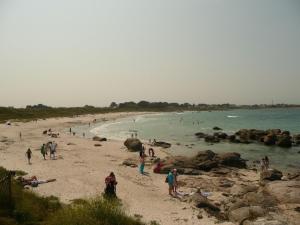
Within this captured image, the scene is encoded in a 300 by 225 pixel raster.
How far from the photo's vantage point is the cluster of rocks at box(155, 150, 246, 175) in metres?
30.9

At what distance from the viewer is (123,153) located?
44062 mm

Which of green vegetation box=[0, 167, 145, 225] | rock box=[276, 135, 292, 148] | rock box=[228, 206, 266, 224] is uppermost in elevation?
green vegetation box=[0, 167, 145, 225]

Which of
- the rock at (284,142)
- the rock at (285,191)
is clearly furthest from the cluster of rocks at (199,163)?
the rock at (284,142)

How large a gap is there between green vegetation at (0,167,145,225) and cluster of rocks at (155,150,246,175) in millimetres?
16834

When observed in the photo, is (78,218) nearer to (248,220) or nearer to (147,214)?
(147,214)

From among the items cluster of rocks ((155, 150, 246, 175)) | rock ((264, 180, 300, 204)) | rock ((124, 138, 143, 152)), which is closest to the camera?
A: rock ((264, 180, 300, 204))

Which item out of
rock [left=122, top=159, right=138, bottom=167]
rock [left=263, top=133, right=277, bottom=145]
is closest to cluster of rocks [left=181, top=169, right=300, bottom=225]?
rock [left=122, top=159, right=138, bottom=167]

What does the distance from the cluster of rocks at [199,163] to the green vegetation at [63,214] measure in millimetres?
16834

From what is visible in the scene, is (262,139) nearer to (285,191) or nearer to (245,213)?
(285,191)

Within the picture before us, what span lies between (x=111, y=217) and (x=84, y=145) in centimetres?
3945

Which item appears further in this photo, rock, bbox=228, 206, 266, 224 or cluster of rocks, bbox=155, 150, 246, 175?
cluster of rocks, bbox=155, 150, 246, 175

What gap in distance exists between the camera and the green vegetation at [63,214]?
11742 mm

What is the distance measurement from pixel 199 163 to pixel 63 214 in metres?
21.8

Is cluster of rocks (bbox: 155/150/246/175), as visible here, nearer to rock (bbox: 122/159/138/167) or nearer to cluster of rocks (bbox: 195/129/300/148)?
rock (bbox: 122/159/138/167)
